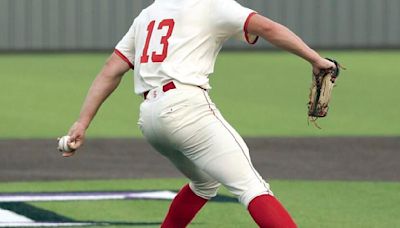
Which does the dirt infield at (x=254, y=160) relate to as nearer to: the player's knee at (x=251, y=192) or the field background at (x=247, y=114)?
the field background at (x=247, y=114)

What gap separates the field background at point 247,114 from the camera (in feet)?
31.0

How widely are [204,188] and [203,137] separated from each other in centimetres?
63

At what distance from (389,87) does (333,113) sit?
3604 millimetres

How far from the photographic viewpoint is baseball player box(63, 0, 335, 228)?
20.6 feet

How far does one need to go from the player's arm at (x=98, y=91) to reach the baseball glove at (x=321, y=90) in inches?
40.5

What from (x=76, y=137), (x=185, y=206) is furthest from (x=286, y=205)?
(x=76, y=137)

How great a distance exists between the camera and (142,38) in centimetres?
664

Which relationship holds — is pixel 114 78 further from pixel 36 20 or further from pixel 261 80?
pixel 36 20

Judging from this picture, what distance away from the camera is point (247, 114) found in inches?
649

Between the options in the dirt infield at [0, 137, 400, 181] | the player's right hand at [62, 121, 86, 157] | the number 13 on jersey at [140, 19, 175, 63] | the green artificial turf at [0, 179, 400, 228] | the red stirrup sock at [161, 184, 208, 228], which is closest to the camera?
the number 13 on jersey at [140, 19, 175, 63]

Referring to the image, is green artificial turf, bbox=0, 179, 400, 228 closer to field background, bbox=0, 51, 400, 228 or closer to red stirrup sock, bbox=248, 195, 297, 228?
field background, bbox=0, 51, 400, 228

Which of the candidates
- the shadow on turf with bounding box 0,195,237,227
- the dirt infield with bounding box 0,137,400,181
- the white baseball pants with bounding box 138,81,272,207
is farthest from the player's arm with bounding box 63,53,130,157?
the dirt infield with bounding box 0,137,400,181

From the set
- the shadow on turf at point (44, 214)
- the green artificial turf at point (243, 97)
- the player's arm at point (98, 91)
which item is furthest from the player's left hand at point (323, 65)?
the green artificial turf at point (243, 97)

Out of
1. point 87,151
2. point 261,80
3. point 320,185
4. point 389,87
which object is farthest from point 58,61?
point 320,185
